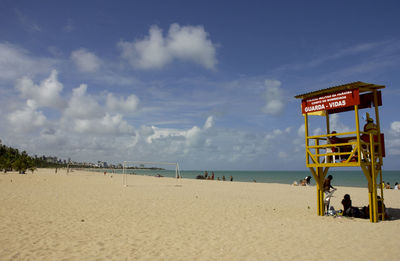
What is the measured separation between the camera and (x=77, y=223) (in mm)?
9273

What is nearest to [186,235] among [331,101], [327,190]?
[327,190]

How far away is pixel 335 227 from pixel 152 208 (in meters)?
7.33

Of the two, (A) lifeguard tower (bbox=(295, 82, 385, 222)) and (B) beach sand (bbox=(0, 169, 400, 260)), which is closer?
(B) beach sand (bbox=(0, 169, 400, 260))

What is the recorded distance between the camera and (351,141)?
10.5 m

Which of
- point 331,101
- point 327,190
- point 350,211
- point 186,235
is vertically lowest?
point 186,235

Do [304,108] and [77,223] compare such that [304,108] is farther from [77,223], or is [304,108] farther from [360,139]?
[77,223]

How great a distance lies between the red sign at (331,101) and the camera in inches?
404

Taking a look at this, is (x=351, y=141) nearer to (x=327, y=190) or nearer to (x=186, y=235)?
(x=327, y=190)

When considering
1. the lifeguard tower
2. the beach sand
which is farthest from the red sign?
the beach sand

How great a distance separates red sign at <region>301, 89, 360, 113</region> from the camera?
404 inches

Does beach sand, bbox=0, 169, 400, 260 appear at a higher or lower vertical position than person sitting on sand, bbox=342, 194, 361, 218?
lower

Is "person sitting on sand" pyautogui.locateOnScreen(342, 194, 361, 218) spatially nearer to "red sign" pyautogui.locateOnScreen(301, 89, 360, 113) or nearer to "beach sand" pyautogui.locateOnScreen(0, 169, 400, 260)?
"beach sand" pyautogui.locateOnScreen(0, 169, 400, 260)

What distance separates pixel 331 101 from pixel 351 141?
5.35ft

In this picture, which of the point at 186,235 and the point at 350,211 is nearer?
the point at 186,235
